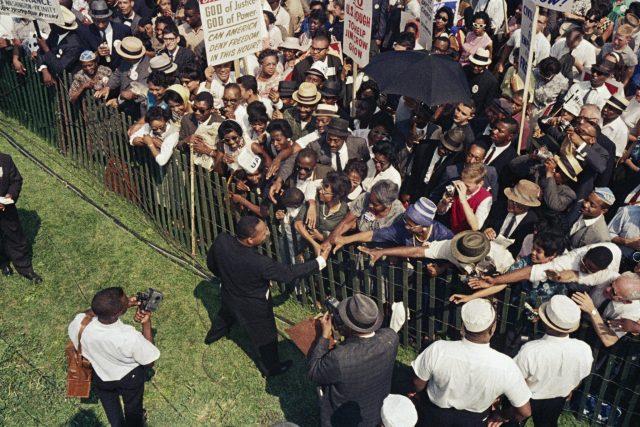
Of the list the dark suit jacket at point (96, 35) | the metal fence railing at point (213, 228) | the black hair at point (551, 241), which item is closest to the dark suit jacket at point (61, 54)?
the dark suit jacket at point (96, 35)

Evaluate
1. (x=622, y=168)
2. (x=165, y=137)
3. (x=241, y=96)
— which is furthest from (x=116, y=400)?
(x=622, y=168)

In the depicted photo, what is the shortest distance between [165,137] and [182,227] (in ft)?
4.17

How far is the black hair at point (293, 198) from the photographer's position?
23.3ft

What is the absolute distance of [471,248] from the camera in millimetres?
6016

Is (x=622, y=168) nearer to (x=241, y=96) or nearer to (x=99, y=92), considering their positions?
(x=241, y=96)

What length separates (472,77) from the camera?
1012 cm

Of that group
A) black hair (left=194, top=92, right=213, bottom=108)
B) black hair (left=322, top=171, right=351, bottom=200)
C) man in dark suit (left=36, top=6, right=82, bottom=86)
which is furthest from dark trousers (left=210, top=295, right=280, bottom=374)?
man in dark suit (left=36, top=6, right=82, bottom=86)

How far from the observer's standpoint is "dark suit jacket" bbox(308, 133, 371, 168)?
8.00 m

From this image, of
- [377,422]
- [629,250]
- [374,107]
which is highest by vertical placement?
[374,107]

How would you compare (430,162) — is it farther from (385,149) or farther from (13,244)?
(13,244)

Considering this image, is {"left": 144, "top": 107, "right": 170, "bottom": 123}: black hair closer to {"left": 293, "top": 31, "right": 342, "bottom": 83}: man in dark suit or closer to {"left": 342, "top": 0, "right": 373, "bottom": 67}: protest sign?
{"left": 293, "top": 31, "right": 342, "bottom": 83}: man in dark suit

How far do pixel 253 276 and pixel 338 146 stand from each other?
2.35m

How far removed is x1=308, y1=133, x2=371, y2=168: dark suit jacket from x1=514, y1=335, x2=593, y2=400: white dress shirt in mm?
3639

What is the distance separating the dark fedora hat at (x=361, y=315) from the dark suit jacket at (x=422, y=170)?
3.45m
